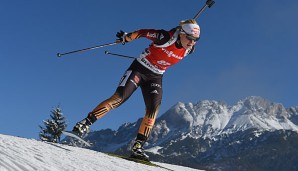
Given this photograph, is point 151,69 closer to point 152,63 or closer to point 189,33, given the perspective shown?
point 152,63

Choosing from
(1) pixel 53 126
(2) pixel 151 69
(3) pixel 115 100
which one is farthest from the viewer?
(1) pixel 53 126

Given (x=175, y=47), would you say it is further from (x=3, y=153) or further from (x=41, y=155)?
(x=3, y=153)

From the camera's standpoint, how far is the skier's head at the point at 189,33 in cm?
864

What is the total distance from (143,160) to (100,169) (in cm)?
303

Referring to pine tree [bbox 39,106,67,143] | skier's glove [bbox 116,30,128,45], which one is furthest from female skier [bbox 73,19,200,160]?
pine tree [bbox 39,106,67,143]

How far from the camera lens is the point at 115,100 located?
8.09m

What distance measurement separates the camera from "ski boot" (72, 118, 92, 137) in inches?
301

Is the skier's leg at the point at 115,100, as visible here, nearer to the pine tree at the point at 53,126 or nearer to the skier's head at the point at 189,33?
the skier's head at the point at 189,33

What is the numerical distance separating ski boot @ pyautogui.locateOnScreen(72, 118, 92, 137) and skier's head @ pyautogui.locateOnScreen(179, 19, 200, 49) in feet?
8.04

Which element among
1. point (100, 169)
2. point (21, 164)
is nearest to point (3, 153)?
point (21, 164)

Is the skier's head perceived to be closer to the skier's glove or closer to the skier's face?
the skier's face

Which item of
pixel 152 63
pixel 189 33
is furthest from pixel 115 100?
pixel 189 33

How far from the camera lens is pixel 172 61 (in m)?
8.82

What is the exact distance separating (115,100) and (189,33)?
198cm
